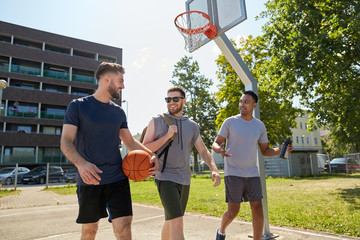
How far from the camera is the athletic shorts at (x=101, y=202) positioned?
112 inches

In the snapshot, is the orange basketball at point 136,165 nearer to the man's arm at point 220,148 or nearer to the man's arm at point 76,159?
the man's arm at point 76,159

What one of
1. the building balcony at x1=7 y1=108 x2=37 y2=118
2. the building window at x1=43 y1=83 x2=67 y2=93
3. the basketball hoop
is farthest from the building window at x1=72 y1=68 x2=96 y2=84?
the basketball hoop

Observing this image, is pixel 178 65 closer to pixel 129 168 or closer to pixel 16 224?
pixel 16 224

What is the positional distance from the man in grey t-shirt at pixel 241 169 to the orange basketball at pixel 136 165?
1.22 meters

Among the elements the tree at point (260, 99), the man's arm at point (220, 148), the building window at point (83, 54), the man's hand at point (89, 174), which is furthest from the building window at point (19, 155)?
the man's hand at point (89, 174)

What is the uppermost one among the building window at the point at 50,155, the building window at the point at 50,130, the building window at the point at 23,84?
the building window at the point at 23,84

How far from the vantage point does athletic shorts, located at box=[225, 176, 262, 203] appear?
4039mm

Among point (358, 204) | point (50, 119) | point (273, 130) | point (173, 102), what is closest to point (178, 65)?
point (50, 119)

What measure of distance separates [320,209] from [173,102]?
222 inches

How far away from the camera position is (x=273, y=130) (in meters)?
23.4

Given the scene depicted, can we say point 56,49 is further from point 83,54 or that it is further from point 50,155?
point 50,155

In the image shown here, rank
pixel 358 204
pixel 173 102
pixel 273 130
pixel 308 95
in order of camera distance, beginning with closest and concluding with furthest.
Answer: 1. pixel 173 102
2. pixel 358 204
3. pixel 308 95
4. pixel 273 130

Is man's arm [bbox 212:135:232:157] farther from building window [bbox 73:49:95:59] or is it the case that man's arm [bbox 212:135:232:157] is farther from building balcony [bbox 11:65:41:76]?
building window [bbox 73:49:95:59]

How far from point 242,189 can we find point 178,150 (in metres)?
1.26
